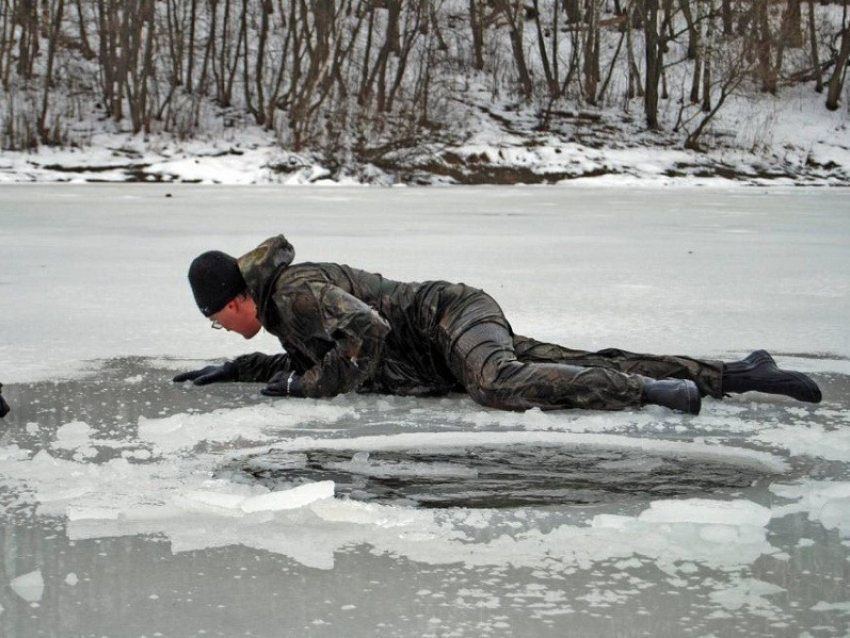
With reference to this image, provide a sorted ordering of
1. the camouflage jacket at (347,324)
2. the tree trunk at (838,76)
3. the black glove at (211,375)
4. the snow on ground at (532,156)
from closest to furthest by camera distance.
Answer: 1. the camouflage jacket at (347,324)
2. the black glove at (211,375)
3. the snow on ground at (532,156)
4. the tree trunk at (838,76)

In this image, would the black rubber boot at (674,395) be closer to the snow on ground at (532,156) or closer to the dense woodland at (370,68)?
the snow on ground at (532,156)

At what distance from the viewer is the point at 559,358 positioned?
3.86 meters

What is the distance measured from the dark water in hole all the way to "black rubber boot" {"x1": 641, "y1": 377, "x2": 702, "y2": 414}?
505 mm

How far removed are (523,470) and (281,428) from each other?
79 centimetres

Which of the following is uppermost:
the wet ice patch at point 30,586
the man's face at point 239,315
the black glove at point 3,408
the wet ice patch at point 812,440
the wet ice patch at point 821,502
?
the man's face at point 239,315

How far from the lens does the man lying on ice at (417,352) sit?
11.5ft

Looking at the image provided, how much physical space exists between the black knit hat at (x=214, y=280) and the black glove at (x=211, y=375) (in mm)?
434

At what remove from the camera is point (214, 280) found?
3.47 meters

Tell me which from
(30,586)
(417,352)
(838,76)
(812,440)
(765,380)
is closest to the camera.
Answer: (30,586)

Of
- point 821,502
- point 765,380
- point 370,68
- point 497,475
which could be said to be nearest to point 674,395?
point 765,380

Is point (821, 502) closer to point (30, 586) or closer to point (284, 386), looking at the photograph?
point (30, 586)

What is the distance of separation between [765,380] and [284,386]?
4.81ft

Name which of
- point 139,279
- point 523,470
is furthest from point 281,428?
point 139,279

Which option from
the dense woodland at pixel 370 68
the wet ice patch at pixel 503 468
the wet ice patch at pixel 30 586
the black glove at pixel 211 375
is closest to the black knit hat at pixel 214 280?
the black glove at pixel 211 375
